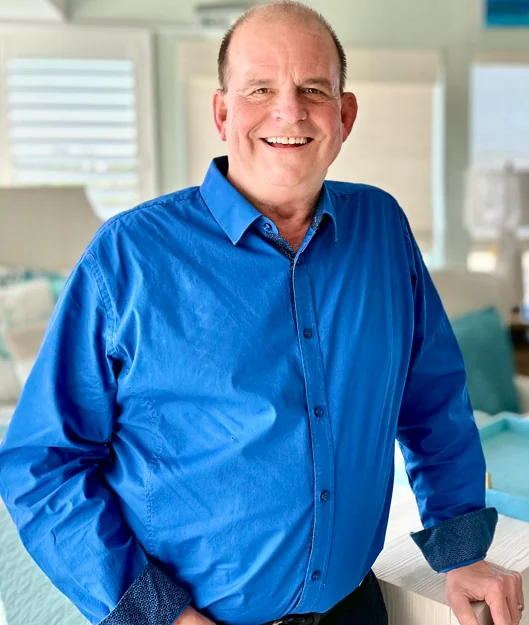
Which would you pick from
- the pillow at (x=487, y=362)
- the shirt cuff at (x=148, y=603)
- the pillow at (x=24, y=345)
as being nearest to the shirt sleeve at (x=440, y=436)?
the shirt cuff at (x=148, y=603)

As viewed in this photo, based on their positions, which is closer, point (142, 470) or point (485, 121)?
point (142, 470)

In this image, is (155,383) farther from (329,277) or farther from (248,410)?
(329,277)

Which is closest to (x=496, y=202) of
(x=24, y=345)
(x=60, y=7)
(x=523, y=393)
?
(x=523, y=393)

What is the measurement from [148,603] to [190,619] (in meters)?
0.06

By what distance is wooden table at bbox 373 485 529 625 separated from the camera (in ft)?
3.34

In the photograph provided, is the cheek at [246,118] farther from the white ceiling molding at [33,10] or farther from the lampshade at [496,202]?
the lampshade at [496,202]

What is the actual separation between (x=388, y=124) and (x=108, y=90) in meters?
1.53

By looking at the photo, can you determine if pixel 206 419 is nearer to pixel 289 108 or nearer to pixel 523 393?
pixel 289 108

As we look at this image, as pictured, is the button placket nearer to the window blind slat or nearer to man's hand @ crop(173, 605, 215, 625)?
man's hand @ crop(173, 605, 215, 625)

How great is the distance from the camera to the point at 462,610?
0.97 m

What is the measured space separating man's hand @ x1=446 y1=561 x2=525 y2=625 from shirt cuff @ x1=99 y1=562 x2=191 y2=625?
365 mm

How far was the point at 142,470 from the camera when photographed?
884mm

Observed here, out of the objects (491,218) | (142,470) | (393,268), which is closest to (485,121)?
(491,218)

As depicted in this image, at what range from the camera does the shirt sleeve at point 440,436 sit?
3.36ft
